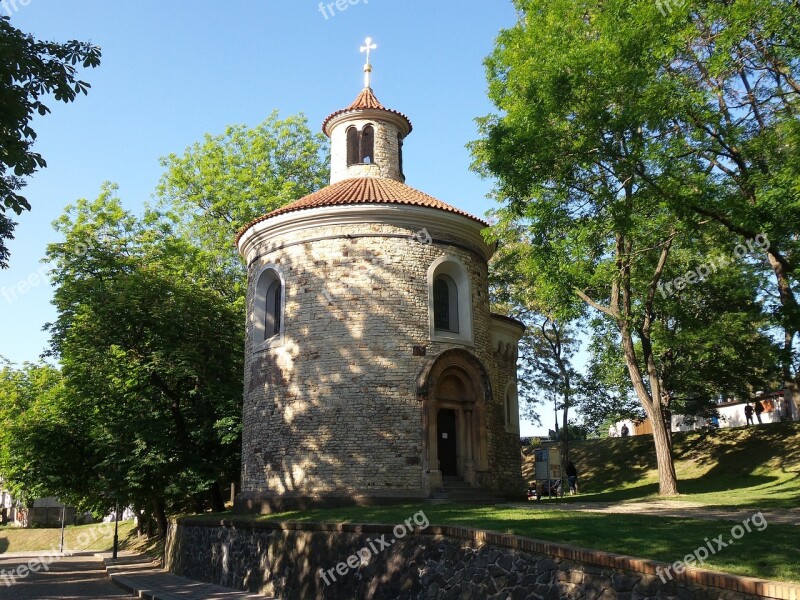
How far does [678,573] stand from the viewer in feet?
22.4

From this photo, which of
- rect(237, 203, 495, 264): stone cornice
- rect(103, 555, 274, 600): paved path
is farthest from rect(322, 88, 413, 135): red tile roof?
rect(103, 555, 274, 600): paved path

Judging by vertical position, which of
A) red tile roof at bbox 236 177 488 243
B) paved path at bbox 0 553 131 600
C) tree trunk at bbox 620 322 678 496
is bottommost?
paved path at bbox 0 553 131 600

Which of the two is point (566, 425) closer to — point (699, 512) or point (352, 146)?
point (352, 146)

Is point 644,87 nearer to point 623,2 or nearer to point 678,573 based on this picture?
point 623,2

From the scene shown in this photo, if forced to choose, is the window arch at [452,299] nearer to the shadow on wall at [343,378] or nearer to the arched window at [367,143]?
the shadow on wall at [343,378]

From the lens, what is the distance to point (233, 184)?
106 ft

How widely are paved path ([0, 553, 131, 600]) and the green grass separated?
13.7m

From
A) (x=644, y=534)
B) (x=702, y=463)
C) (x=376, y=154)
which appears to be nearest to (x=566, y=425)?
(x=702, y=463)

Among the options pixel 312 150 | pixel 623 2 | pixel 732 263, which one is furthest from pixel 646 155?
pixel 312 150

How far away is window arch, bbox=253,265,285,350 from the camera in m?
19.8

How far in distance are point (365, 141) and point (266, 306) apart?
6.77 metres

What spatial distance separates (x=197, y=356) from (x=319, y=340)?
8103mm

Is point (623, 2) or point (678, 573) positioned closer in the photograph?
point (678, 573)

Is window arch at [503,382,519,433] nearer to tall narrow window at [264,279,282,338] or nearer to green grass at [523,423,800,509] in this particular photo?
green grass at [523,423,800,509]
